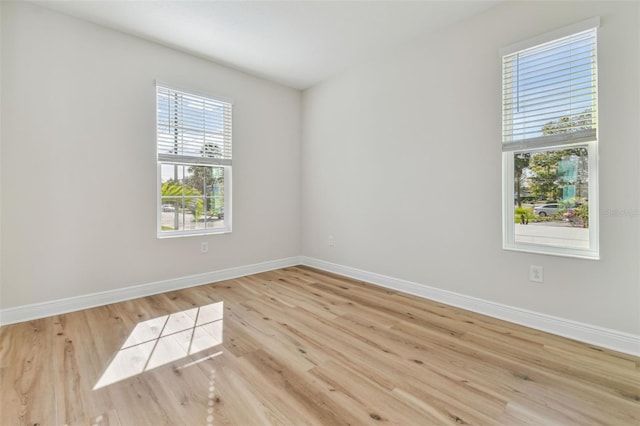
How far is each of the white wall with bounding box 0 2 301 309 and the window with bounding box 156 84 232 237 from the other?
0.12 meters

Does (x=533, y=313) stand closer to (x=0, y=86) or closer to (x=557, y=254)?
(x=557, y=254)

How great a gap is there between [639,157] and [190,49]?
420 centimetres

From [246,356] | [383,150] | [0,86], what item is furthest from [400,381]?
[0,86]

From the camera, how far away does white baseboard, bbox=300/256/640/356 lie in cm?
207

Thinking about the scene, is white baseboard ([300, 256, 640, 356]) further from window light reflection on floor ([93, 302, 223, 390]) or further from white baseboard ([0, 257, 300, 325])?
window light reflection on floor ([93, 302, 223, 390])

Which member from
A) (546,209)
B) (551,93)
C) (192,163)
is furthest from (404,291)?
(192,163)

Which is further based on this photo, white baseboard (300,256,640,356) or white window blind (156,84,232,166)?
white window blind (156,84,232,166)

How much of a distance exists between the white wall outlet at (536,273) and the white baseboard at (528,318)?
28 cm

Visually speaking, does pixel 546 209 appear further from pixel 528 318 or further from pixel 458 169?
pixel 528 318

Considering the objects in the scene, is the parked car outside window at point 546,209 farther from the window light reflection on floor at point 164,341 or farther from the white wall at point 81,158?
the white wall at point 81,158

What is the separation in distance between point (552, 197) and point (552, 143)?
1.44 feet

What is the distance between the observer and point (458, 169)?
9.46 ft

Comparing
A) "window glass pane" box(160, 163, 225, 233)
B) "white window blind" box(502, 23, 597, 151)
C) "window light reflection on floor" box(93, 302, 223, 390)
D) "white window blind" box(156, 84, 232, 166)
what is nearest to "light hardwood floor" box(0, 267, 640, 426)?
"window light reflection on floor" box(93, 302, 223, 390)

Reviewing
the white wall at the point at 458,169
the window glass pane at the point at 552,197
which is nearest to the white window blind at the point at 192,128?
the white wall at the point at 458,169
